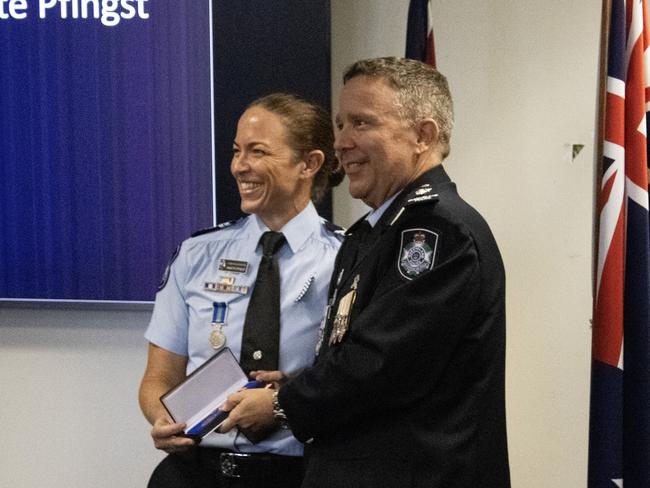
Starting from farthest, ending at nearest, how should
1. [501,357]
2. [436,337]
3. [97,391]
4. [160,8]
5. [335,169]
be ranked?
[97,391] < [160,8] < [335,169] < [501,357] < [436,337]

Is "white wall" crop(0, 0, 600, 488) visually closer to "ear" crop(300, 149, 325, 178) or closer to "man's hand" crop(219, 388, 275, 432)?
"ear" crop(300, 149, 325, 178)

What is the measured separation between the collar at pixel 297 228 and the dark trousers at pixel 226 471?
500 millimetres

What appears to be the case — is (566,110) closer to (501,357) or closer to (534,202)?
(534,202)

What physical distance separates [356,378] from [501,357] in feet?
0.96

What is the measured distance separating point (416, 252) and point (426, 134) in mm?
276

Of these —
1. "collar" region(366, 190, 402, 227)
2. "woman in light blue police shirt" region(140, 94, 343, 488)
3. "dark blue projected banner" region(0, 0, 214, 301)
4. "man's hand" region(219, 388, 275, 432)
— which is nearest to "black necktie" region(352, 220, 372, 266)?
"collar" region(366, 190, 402, 227)

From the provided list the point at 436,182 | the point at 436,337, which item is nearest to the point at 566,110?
the point at 436,182

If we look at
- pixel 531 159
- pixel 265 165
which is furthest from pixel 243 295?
pixel 531 159

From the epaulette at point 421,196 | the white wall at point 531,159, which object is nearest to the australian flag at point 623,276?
the white wall at point 531,159

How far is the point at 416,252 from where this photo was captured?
1.60m

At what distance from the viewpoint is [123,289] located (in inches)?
111

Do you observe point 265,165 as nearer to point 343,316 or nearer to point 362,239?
point 362,239

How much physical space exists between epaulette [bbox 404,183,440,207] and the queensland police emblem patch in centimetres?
6

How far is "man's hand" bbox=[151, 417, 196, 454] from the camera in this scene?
1.95 metres
